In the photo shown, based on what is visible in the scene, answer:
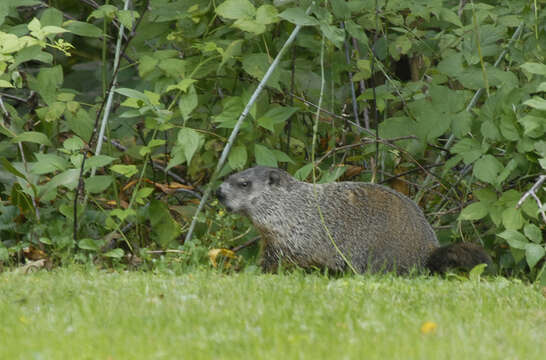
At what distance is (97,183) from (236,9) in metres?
1.60

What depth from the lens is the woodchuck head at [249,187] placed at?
621cm

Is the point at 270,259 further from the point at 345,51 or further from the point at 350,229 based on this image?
the point at 345,51

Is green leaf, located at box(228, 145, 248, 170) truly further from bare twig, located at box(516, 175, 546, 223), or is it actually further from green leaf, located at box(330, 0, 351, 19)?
bare twig, located at box(516, 175, 546, 223)

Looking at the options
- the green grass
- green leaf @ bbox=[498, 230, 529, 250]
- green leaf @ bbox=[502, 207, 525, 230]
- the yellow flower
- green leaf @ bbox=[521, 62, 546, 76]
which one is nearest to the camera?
the green grass

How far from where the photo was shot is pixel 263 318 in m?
3.79

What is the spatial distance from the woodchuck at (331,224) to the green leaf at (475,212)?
299 mm

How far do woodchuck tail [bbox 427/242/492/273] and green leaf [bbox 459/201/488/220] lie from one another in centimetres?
25

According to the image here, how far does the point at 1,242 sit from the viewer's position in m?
6.39

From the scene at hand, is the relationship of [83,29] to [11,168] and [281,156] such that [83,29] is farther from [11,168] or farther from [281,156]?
[281,156]

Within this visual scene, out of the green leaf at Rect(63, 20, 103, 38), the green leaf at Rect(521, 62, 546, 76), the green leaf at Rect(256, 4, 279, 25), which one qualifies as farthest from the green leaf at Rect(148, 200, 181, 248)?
the green leaf at Rect(521, 62, 546, 76)

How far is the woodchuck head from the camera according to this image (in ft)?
20.4

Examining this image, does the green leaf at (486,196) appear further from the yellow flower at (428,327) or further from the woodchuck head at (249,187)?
the yellow flower at (428,327)

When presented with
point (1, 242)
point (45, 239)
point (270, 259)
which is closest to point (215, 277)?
point (270, 259)

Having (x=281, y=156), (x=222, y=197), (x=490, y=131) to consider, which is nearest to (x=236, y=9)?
(x=281, y=156)
